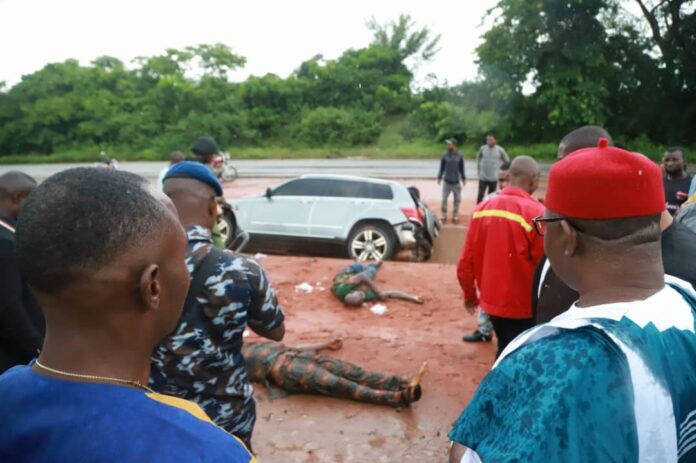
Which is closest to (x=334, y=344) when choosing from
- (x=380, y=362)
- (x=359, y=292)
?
(x=380, y=362)

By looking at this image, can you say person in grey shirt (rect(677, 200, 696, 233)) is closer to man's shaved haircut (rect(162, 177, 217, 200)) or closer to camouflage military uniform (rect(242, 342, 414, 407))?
camouflage military uniform (rect(242, 342, 414, 407))

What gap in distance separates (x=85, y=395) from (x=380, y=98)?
37.0 meters

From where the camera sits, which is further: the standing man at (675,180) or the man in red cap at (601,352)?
the standing man at (675,180)

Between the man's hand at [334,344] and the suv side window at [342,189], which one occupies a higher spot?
the suv side window at [342,189]

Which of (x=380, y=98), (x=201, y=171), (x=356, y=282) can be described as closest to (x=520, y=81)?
(x=380, y=98)

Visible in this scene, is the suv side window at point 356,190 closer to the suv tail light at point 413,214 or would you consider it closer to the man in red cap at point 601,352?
the suv tail light at point 413,214

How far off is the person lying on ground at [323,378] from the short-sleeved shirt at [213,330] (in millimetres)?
2112

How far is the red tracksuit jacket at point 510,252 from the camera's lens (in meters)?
4.03

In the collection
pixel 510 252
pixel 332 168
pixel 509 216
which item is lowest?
pixel 332 168

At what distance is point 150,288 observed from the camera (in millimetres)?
1233

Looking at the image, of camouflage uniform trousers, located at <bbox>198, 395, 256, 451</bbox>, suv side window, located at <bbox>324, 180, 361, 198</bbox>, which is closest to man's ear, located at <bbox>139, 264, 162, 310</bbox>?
camouflage uniform trousers, located at <bbox>198, 395, 256, 451</bbox>

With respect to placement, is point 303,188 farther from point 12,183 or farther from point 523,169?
point 12,183

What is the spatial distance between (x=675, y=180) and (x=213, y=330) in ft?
20.8

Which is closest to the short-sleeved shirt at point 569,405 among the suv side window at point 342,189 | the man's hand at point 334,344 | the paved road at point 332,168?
the man's hand at point 334,344
